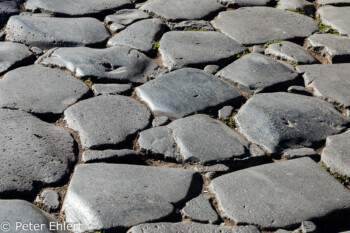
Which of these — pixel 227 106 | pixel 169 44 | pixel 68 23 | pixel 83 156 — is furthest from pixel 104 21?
pixel 83 156

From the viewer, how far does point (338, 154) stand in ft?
7.78

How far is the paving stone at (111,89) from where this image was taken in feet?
8.94

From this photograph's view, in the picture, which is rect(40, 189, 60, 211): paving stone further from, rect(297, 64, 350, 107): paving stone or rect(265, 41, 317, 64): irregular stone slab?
rect(265, 41, 317, 64): irregular stone slab

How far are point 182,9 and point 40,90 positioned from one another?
1334 mm

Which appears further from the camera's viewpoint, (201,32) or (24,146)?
(201,32)

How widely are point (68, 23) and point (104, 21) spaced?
0.26 metres

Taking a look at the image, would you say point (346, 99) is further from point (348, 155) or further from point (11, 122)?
point (11, 122)

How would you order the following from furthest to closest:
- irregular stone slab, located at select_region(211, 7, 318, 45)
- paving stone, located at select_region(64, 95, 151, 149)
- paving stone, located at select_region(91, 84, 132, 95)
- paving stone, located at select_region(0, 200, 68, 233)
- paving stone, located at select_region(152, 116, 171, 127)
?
irregular stone slab, located at select_region(211, 7, 318, 45) → paving stone, located at select_region(91, 84, 132, 95) → paving stone, located at select_region(152, 116, 171, 127) → paving stone, located at select_region(64, 95, 151, 149) → paving stone, located at select_region(0, 200, 68, 233)

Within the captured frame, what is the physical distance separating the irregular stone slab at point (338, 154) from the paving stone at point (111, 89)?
1037 millimetres

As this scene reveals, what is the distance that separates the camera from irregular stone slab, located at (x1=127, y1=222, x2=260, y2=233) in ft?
6.17

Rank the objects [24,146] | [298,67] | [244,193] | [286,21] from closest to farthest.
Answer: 1. [244,193]
2. [24,146]
3. [298,67]
4. [286,21]

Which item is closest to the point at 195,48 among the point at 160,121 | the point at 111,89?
the point at 111,89

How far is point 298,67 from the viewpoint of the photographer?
120 inches

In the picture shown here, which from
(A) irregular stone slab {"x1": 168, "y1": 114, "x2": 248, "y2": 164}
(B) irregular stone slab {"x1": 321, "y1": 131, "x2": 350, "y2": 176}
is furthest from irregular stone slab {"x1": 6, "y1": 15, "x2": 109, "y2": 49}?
(B) irregular stone slab {"x1": 321, "y1": 131, "x2": 350, "y2": 176}
